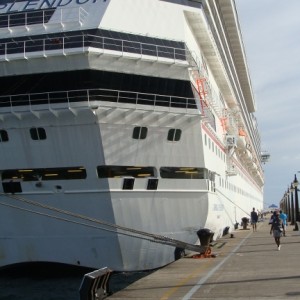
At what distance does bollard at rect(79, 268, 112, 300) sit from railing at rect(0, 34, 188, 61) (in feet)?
23.0

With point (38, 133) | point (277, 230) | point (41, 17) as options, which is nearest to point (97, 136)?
point (38, 133)

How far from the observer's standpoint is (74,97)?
50.1ft

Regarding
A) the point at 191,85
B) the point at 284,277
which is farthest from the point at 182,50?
the point at 284,277

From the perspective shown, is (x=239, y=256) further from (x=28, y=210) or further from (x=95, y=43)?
(x=95, y=43)

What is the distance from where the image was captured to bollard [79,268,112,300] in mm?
9084

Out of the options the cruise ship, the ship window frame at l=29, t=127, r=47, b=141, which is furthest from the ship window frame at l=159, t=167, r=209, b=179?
the ship window frame at l=29, t=127, r=47, b=141

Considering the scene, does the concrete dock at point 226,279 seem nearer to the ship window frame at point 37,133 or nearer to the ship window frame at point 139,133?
the ship window frame at point 139,133

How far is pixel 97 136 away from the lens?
15258mm

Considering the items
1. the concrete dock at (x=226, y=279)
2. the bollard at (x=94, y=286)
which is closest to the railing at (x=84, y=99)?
the concrete dock at (x=226, y=279)

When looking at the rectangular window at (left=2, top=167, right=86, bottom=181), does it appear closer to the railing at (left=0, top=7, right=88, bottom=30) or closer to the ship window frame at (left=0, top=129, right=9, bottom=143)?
the ship window frame at (left=0, top=129, right=9, bottom=143)

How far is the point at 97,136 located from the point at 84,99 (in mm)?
1103

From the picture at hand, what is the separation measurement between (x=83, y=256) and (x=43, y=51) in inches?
237

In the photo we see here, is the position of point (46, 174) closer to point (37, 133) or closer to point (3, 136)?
point (37, 133)

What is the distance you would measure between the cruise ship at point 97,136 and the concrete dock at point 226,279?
1.71 meters
